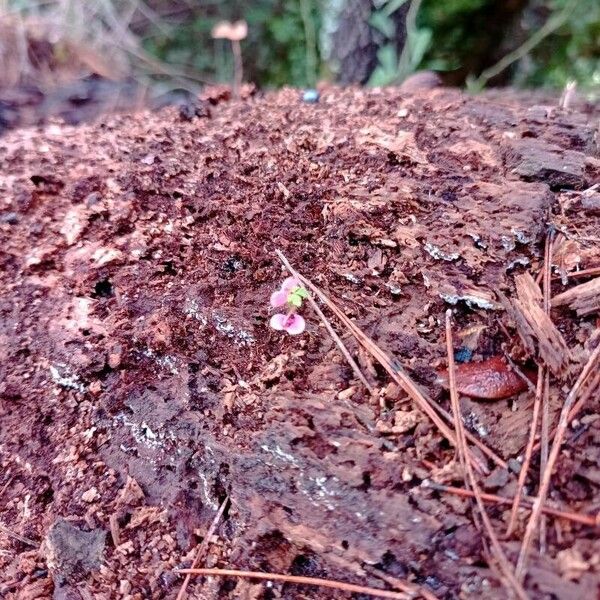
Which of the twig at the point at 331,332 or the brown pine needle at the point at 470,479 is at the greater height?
the twig at the point at 331,332

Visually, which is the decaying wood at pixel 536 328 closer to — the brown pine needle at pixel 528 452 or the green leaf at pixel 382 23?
the brown pine needle at pixel 528 452

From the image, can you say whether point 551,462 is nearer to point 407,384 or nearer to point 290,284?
point 407,384

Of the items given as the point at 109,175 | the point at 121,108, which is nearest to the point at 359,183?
the point at 109,175

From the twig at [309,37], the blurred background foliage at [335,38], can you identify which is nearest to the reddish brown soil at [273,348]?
the blurred background foliage at [335,38]

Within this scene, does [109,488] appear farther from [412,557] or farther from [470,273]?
[470,273]

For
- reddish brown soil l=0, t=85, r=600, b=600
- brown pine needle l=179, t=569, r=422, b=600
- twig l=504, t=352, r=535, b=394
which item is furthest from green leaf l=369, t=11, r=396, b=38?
brown pine needle l=179, t=569, r=422, b=600
